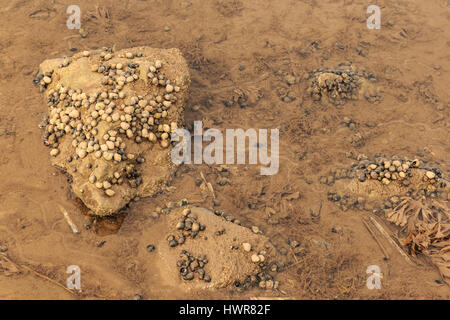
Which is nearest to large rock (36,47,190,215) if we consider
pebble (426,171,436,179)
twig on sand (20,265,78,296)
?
twig on sand (20,265,78,296)

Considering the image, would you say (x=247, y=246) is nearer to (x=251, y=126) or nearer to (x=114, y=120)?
(x=251, y=126)

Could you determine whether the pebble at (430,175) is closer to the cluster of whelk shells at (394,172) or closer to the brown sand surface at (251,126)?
the cluster of whelk shells at (394,172)

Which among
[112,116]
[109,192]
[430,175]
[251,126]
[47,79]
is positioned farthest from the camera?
[251,126]

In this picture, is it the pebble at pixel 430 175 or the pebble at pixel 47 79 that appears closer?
the pebble at pixel 430 175

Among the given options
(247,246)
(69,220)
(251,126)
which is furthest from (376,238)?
(69,220)

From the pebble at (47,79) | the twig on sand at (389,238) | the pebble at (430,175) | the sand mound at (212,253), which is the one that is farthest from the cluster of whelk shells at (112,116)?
the pebble at (430,175)

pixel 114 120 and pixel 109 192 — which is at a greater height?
pixel 114 120
